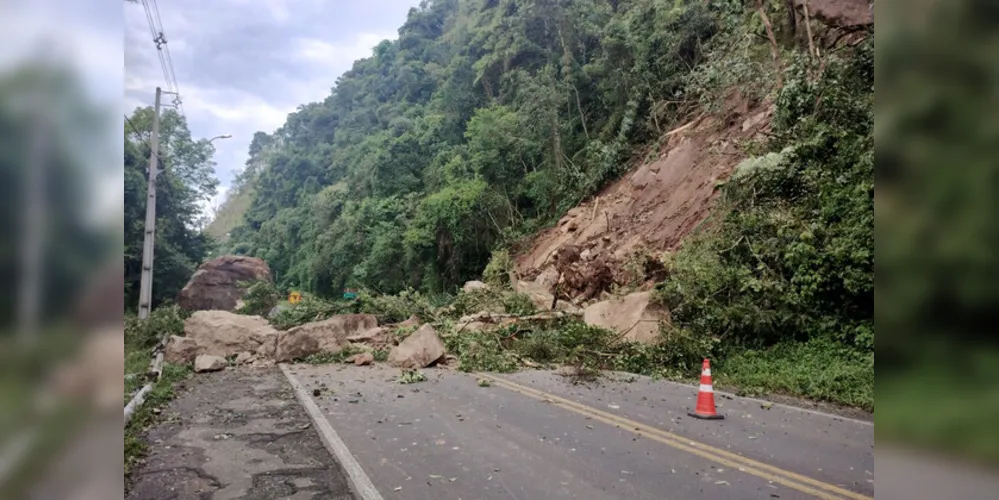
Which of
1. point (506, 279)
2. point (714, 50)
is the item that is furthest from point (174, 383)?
point (714, 50)

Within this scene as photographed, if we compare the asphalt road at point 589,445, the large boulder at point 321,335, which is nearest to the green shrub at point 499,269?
the large boulder at point 321,335

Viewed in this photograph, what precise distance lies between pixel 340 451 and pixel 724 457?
143 inches

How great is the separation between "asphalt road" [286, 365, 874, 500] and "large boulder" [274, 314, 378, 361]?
5.17 meters

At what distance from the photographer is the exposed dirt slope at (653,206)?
52.1ft

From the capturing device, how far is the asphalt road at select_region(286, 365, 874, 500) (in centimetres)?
462

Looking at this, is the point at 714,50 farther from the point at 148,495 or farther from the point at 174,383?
the point at 148,495

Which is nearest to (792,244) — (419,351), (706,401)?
(706,401)

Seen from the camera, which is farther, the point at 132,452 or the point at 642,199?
the point at 642,199

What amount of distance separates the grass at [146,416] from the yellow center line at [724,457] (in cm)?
488
